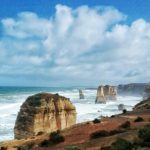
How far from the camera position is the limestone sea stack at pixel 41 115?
44781 millimetres

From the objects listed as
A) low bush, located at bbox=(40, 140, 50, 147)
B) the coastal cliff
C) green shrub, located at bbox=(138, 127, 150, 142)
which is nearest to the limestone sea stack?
the coastal cliff

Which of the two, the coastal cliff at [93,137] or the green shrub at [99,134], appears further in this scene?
the green shrub at [99,134]

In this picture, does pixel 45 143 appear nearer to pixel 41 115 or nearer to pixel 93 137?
pixel 93 137

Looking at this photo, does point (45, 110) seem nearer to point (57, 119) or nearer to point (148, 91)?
point (57, 119)

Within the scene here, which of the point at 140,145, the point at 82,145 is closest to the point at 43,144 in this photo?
the point at 82,145

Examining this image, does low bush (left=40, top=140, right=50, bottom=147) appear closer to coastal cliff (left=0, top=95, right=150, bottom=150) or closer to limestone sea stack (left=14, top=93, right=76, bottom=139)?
coastal cliff (left=0, top=95, right=150, bottom=150)

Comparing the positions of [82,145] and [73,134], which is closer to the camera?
[82,145]

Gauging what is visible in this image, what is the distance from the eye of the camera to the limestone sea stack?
44781 millimetres

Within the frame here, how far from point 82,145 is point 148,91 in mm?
115662

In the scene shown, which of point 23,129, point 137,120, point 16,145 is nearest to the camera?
point 16,145

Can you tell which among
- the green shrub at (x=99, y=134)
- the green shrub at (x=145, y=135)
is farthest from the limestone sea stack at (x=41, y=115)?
the green shrub at (x=145, y=135)

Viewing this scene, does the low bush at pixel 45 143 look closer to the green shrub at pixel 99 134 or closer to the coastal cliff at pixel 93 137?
the coastal cliff at pixel 93 137

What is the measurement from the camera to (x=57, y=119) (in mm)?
→ 49125

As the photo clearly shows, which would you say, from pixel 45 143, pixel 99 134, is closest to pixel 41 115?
pixel 45 143
